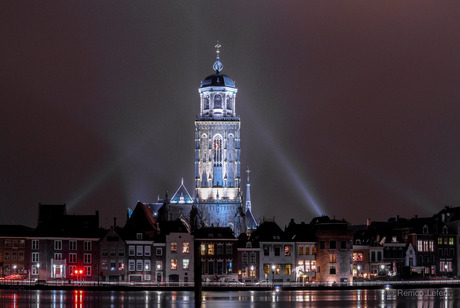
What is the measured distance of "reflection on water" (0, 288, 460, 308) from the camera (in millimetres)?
103938

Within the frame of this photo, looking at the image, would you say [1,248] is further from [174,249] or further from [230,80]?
[230,80]

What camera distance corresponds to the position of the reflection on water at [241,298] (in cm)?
10394

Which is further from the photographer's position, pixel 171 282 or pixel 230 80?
pixel 230 80

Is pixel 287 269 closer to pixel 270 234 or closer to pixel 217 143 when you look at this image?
pixel 270 234

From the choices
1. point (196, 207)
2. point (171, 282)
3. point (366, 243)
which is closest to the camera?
point (171, 282)

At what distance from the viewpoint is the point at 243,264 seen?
138125 mm

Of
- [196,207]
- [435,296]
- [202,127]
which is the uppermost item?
[202,127]

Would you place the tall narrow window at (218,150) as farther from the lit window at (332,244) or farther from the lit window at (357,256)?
the lit window at (332,244)

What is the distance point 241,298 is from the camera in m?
114

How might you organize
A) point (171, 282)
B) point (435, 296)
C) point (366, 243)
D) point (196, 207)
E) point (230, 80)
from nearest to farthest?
point (435, 296) → point (171, 282) → point (366, 243) → point (196, 207) → point (230, 80)

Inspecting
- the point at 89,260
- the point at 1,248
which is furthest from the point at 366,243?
the point at 1,248

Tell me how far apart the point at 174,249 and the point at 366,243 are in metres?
24.8

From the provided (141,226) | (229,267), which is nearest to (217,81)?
(141,226)

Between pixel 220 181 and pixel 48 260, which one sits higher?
pixel 220 181
